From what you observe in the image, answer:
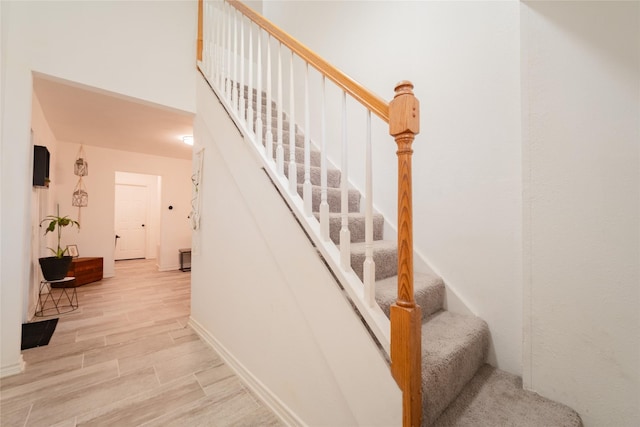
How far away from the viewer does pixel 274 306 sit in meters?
1.54

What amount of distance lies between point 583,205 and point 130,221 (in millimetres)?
8804

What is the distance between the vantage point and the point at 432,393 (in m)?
1.01

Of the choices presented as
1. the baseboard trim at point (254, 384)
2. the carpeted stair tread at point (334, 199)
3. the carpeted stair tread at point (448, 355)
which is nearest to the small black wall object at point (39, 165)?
the baseboard trim at point (254, 384)

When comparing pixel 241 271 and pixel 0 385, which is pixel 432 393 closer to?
pixel 241 271

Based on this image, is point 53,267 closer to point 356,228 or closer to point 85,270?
point 85,270

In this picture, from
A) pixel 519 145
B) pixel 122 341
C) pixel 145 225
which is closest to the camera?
pixel 519 145

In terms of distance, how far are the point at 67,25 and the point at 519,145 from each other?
3.37 metres

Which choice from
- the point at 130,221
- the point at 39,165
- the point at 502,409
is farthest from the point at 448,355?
the point at 130,221

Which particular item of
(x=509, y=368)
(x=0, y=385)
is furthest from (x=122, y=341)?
(x=509, y=368)

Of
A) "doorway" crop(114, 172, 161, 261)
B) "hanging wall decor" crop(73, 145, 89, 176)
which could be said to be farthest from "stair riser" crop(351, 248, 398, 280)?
"doorway" crop(114, 172, 161, 261)

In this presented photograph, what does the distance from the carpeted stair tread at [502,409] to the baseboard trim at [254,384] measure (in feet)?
2.56

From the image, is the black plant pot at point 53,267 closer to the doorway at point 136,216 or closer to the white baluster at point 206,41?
the white baluster at point 206,41

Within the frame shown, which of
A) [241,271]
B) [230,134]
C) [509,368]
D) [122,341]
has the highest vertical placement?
[230,134]

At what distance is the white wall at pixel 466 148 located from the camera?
143 cm
